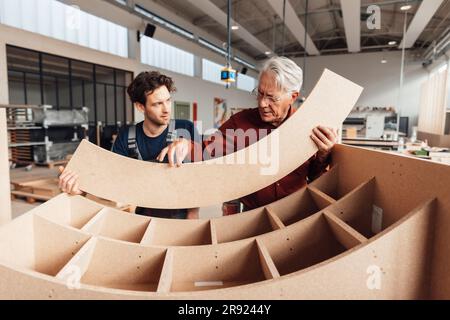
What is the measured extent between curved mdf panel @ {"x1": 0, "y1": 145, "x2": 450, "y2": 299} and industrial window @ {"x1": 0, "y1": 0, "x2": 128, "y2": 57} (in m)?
6.54

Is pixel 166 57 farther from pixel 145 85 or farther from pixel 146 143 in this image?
pixel 146 143

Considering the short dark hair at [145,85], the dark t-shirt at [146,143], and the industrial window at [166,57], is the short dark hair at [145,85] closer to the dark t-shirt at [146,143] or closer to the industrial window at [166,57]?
the dark t-shirt at [146,143]

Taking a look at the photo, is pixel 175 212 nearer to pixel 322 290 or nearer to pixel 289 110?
pixel 289 110

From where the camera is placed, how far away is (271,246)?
0.93 meters

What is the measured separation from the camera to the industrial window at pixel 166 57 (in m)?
9.14

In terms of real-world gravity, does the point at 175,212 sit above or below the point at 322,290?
below

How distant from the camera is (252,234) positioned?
1.21m

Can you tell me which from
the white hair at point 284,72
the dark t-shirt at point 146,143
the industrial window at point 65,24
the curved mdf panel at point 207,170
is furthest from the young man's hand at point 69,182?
the industrial window at point 65,24

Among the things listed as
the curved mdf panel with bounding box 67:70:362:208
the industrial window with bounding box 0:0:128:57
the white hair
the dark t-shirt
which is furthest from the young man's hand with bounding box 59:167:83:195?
the industrial window with bounding box 0:0:128:57

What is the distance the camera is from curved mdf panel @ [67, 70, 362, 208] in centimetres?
115

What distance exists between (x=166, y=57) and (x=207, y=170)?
9.61 meters

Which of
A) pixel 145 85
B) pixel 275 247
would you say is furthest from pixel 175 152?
pixel 145 85
